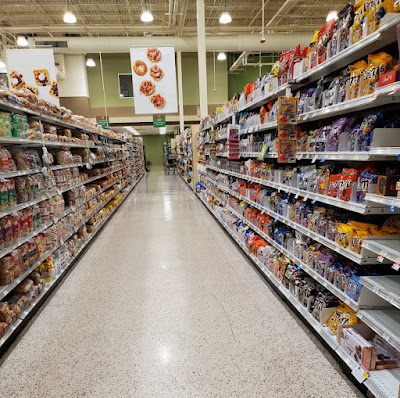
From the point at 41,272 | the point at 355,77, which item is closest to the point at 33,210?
the point at 41,272

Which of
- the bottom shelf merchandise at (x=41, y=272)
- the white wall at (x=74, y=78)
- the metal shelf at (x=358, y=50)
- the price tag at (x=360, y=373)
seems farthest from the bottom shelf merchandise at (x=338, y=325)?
the white wall at (x=74, y=78)

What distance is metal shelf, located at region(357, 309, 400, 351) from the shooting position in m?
1.44

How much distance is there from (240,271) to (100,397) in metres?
2.10

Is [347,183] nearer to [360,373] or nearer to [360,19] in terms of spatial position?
[360,19]

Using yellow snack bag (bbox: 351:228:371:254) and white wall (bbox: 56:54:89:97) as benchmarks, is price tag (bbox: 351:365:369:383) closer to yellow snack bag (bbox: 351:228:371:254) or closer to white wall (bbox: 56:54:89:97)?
yellow snack bag (bbox: 351:228:371:254)

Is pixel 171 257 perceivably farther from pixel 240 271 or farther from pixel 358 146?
pixel 358 146

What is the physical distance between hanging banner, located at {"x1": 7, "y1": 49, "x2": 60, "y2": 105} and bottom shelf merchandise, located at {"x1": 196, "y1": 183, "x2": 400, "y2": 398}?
5.05 metres

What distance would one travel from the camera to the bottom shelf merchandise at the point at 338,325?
1560 millimetres

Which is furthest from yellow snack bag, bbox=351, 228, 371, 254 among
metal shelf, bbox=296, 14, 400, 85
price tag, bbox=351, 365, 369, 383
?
metal shelf, bbox=296, 14, 400, 85

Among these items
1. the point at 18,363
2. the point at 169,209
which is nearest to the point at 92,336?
the point at 18,363

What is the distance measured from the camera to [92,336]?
2262mm

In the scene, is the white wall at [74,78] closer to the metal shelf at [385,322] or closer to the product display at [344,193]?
the product display at [344,193]

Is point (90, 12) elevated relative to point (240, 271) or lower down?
elevated

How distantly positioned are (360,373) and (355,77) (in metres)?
1.81
